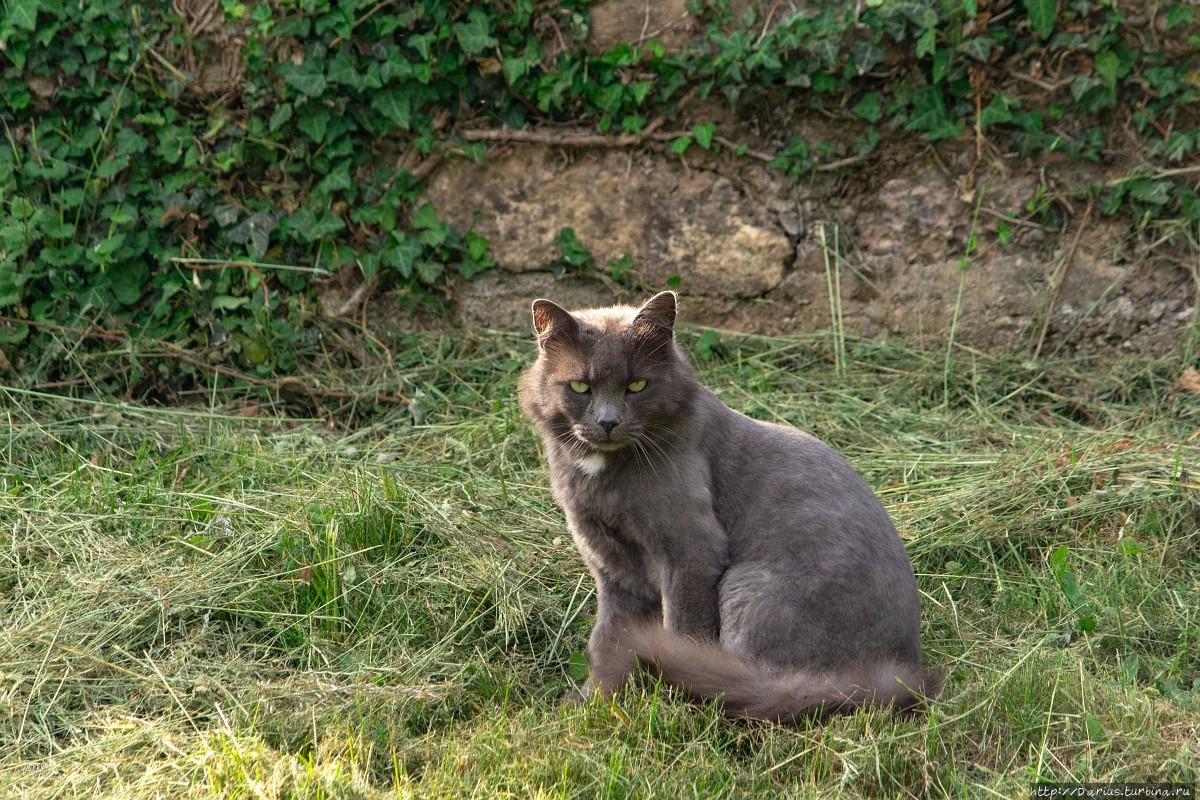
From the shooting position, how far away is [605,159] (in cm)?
516

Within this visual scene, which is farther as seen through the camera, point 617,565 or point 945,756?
point 617,565

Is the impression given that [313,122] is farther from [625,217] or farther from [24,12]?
[625,217]

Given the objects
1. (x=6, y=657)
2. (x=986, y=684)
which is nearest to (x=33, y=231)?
(x=6, y=657)

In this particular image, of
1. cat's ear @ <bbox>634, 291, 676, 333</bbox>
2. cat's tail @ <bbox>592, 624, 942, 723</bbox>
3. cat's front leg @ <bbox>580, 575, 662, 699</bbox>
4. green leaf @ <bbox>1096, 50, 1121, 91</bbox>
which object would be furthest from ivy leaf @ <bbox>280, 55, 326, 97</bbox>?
green leaf @ <bbox>1096, 50, 1121, 91</bbox>

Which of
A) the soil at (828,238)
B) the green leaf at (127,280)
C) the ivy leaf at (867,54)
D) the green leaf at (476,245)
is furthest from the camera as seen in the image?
the green leaf at (476,245)

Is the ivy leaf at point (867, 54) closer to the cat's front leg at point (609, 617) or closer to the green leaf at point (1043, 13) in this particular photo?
the green leaf at point (1043, 13)

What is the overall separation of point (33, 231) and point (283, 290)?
3.61 feet

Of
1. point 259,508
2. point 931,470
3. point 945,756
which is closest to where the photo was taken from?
point 945,756

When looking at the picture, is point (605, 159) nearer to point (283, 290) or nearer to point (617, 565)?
point (283, 290)

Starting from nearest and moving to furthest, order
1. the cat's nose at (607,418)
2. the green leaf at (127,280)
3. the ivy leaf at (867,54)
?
the cat's nose at (607,418) → the ivy leaf at (867,54) → the green leaf at (127,280)

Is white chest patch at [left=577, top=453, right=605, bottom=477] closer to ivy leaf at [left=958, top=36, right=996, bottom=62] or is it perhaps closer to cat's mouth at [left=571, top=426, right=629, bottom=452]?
cat's mouth at [left=571, top=426, right=629, bottom=452]

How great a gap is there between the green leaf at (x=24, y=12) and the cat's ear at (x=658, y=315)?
3.43m

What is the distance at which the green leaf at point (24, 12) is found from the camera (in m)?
4.73

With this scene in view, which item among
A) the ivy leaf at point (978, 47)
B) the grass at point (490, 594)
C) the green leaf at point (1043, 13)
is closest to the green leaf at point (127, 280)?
the grass at point (490, 594)
